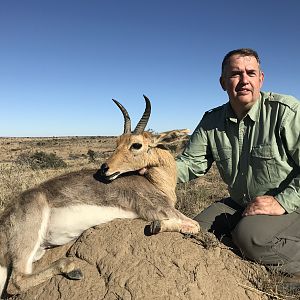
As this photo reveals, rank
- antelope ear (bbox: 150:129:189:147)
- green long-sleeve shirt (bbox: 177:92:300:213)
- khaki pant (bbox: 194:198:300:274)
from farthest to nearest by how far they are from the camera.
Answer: antelope ear (bbox: 150:129:189:147) → green long-sleeve shirt (bbox: 177:92:300:213) → khaki pant (bbox: 194:198:300:274)

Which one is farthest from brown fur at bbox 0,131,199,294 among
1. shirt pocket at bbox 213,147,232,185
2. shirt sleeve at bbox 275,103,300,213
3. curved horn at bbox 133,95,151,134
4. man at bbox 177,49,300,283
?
shirt sleeve at bbox 275,103,300,213

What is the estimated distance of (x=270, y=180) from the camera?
5113 millimetres

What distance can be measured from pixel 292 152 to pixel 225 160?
0.98 metres

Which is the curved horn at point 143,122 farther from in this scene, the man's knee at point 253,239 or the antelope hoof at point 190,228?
the man's knee at point 253,239

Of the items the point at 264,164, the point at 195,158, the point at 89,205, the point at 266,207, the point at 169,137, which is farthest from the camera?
the point at 169,137

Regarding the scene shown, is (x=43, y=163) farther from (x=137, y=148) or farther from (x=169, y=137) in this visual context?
(x=137, y=148)

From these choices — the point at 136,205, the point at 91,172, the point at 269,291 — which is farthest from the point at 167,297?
the point at 91,172

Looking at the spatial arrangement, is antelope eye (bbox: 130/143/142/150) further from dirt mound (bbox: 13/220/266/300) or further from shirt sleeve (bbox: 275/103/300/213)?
shirt sleeve (bbox: 275/103/300/213)

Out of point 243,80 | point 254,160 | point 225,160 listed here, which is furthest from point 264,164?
point 243,80

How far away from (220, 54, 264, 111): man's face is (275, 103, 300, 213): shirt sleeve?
59cm

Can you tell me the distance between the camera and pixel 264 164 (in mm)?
5105

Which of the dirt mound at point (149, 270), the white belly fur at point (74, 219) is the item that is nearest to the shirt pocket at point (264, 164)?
the dirt mound at point (149, 270)

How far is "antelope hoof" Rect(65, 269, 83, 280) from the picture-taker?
4.57 metres

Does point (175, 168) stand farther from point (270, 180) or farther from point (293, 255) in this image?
point (293, 255)
